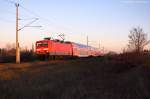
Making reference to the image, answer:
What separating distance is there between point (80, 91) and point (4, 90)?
357 cm

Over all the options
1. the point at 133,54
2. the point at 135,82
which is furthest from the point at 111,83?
the point at 133,54

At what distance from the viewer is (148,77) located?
1578cm

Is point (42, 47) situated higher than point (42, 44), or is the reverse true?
point (42, 44)

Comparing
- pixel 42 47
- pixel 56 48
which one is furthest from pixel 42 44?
pixel 56 48

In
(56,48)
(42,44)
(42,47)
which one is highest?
(42,44)

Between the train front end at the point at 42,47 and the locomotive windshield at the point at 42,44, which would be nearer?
the train front end at the point at 42,47

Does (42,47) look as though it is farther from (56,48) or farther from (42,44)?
(56,48)

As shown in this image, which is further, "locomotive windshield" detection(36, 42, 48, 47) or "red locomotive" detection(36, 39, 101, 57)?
"locomotive windshield" detection(36, 42, 48, 47)

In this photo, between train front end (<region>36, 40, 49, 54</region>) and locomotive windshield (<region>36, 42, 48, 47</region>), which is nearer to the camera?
train front end (<region>36, 40, 49, 54</region>)

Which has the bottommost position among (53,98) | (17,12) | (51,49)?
(53,98)

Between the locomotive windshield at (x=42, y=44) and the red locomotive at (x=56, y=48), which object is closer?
the red locomotive at (x=56, y=48)

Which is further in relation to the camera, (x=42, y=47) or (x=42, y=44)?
(x=42, y=44)

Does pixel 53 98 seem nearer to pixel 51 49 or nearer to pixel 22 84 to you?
pixel 22 84

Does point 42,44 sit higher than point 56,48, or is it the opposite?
point 42,44
